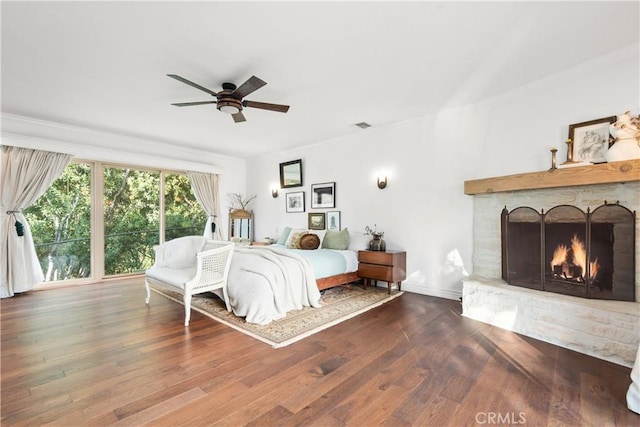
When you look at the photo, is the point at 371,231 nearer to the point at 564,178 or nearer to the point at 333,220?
the point at 333,220

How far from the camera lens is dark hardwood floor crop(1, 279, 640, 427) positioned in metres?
1.67

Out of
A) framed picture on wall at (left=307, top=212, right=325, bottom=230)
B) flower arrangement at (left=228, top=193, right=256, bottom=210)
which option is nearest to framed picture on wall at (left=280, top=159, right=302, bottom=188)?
framed picture on wall at (left=307, top=212, right=325, bottom=230)

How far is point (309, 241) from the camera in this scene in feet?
15.7

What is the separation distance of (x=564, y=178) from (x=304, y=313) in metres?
3.08

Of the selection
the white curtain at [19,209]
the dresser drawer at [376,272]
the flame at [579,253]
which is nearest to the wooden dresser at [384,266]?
the dresser drawer at [376,272]

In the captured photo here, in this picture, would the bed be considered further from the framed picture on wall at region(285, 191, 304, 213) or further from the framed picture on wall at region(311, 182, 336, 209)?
the framed picture on wall at region(285, 191, 304, 213)

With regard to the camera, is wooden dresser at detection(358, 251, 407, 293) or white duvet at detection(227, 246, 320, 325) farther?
wooden dresser at detection(358, 251, 407, 293)

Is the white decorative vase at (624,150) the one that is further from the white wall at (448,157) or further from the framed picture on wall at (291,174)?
the framed picture on wall at (291,174)

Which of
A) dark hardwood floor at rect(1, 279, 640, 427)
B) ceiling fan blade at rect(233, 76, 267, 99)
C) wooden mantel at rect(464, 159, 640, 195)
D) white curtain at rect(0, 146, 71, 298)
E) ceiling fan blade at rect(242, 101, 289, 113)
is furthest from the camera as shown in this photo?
white curtain at rect(0, 146, 71, 298)

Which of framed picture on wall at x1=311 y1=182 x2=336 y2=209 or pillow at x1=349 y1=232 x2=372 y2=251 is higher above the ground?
framed picture on wall at x1=311 y1=182 x2=336 y2=209

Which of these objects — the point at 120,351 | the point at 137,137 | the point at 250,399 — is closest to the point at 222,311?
the point at 120,351

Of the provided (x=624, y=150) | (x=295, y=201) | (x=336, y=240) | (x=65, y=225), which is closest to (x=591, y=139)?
(x=624, y=150)

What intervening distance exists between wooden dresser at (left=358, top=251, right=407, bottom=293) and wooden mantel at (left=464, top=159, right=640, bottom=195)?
1.43 m

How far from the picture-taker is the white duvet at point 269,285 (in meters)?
3.18
